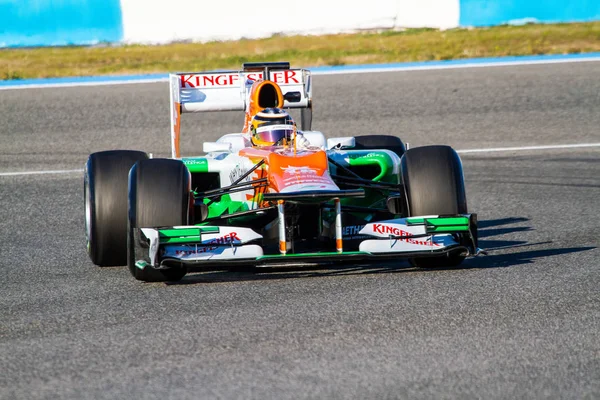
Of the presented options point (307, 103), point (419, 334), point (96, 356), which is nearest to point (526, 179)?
point (307, 103)

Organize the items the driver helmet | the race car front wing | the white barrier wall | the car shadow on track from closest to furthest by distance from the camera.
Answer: the race car front wing → the car shadow on track → the driver helmet → the white barrier wall

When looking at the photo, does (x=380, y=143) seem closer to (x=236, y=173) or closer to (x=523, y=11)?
(x=236, y=173)

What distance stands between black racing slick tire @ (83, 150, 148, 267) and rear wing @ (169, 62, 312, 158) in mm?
1575

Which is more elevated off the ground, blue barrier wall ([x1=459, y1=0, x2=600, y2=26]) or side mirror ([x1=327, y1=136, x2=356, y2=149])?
blue barrier wall ([x1=459, y1=0, x2=600, y2=26])

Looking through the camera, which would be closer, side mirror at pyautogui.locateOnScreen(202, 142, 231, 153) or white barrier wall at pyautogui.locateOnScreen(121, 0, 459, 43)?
side mirror at pyautogui.locateOnScreen(202, 142, 231, 153)

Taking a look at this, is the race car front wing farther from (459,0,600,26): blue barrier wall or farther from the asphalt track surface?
(459,0,600,26): blue barrier wall

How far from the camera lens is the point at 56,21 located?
18.3 m

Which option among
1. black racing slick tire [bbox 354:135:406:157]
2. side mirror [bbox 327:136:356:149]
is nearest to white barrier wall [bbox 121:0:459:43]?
black racing slick tire [bbox 354:135:406:157]

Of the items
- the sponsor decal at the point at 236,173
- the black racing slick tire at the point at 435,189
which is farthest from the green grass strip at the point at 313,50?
the black racing slick tire at the point at 435,189

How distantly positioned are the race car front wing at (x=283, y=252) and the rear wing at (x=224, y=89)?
264cm

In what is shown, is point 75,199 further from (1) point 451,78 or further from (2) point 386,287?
(1) point 451,78

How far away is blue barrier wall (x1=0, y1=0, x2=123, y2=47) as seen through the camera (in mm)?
18188

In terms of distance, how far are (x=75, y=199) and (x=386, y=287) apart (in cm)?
550

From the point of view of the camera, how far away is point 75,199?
36.9 feet
